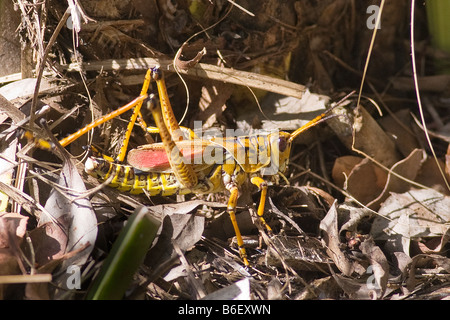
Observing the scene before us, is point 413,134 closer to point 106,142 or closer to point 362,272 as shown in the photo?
point 362,272

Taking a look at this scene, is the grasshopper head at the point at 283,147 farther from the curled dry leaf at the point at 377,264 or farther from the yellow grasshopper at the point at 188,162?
the curled dry leaf at the point at 377,264

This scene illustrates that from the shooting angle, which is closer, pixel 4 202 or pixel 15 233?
pixel 15 233

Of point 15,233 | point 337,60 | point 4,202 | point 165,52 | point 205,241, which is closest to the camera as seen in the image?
point 15,233

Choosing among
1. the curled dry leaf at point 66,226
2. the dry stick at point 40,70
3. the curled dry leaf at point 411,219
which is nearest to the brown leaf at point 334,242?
the curled dry leaf at point 411,219

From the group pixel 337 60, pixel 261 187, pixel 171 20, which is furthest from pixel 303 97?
pixel 171 20

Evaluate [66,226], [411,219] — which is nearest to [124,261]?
[66,226]

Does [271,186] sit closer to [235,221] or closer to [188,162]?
[235,221]

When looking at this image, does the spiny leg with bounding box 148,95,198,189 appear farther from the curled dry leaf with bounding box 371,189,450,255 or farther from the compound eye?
the curled dry leaf with bounding box 371,189,450,255
